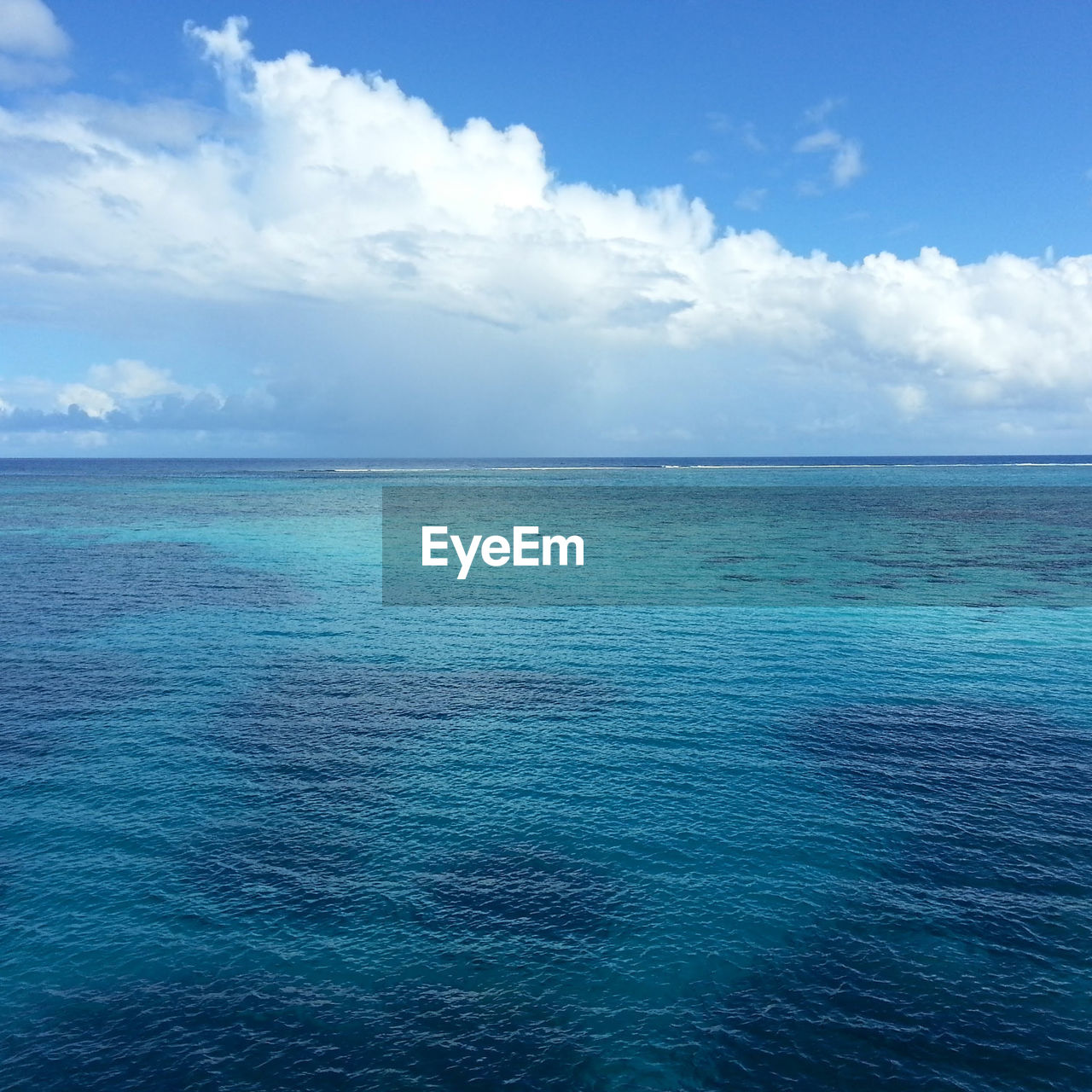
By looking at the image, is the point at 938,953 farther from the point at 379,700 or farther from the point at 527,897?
the point at 379,700

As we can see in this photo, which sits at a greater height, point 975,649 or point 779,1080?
point 975,649

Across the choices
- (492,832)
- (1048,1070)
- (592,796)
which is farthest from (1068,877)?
(492,832)

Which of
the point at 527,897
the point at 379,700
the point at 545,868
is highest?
the point at 379,700

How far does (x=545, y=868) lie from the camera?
47406 millimetres

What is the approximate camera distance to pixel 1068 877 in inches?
1790

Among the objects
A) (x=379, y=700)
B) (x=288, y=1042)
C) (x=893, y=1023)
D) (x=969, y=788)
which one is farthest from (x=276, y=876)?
(x=969, y=788)

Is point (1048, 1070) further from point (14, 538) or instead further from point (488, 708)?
point (14, 538)

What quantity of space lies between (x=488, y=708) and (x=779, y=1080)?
41698mm

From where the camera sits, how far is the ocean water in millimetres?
35375

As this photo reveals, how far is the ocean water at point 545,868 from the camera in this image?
116ft

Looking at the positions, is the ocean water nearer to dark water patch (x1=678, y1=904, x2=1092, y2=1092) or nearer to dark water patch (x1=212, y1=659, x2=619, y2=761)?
dark water patch (x1=678, y1=904, x2=1092, y2=1092)
